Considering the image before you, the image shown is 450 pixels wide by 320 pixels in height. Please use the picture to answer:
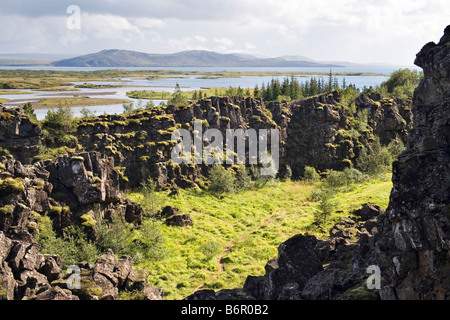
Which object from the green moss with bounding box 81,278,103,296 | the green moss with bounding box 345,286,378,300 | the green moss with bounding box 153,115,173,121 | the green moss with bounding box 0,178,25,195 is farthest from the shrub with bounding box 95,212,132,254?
the green moss with bounding box 153,115,173,121

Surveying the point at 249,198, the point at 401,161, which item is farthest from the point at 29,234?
the point at 249,198

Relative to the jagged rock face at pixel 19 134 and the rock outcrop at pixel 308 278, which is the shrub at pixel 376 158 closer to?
the rock outcrop at pixel 308 278

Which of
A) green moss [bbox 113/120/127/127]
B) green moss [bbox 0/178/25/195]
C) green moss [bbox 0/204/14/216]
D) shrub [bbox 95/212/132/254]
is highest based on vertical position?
green moss [bbox 113/120/127/127]

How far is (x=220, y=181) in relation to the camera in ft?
271

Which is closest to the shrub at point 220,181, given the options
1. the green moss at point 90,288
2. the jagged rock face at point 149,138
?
the jagged rock face at point 149,138

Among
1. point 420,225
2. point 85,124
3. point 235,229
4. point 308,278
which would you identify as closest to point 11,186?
point 85,124

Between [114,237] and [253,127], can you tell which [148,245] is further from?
[253,127]

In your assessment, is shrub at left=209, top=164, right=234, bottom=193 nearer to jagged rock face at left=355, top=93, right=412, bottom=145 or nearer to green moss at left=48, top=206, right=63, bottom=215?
green moss at left=48, top=206, right=63, bottom=215

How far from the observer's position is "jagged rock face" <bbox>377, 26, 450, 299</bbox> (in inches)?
898

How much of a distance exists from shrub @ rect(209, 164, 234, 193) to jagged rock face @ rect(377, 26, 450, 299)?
54953mm

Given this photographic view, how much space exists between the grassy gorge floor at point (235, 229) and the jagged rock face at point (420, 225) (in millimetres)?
22380

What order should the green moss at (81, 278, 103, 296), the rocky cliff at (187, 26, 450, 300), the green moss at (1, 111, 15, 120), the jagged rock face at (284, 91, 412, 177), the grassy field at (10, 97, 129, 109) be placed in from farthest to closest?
the grassy field at (10, 97, 129, 109)
the jagged rock face at (284, 91, 412, 177)
the green moss at (1, 111, 15, 120)
the green moss at (81, 278, 103, 296)
the rocky cliff at (187, 26, 450, 300)

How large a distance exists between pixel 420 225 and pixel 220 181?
2373 inches

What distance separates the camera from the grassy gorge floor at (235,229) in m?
46.0
